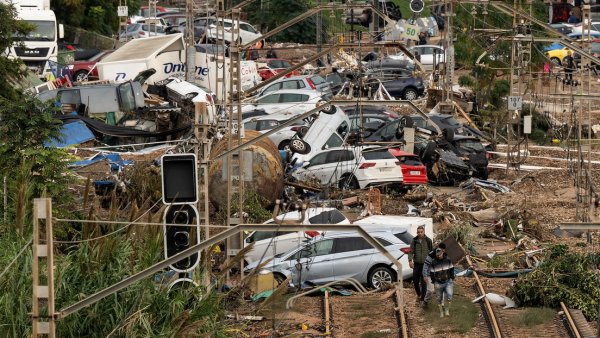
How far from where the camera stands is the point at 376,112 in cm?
4781

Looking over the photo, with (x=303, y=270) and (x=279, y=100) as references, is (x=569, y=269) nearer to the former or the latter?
(x=303, y=270)

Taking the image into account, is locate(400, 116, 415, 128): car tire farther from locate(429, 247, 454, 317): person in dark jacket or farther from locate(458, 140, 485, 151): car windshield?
locate(429, 247, 454, 317): person in dark jacket

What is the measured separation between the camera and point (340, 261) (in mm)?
29094

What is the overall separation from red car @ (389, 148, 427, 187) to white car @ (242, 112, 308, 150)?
157 inches

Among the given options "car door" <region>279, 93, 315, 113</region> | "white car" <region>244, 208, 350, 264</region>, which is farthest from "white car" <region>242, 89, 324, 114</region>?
"white car" <region>244, 208, 350, 264</region>

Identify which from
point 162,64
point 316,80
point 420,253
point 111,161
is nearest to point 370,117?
point 316,80

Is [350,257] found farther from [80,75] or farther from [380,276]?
[80,75]

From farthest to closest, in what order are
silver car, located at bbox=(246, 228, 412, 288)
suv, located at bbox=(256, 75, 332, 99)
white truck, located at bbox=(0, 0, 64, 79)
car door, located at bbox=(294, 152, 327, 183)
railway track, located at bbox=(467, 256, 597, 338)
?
white truck, located at bbox=(0, 0, 64, 79) < suv, located at bbox=(256, 75, 332, 99) < car door, located at bbox=(294, 152, 327, 183) < silver car, located at bbox=(246, 228, 412, 288) < railway track, located at bbox=(467, 256, 597, 338)

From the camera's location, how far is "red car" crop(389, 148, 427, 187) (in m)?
39.8

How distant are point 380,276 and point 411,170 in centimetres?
1107

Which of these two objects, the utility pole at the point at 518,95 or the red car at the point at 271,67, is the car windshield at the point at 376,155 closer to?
the utility pole at the point at 518,95

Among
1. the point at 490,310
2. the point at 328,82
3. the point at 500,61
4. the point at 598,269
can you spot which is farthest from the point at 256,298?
the point at 500,61

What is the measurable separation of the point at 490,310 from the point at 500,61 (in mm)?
32130

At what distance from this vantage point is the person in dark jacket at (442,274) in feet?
84.7
